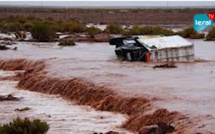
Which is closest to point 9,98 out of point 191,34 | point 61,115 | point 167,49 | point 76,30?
point 61,115

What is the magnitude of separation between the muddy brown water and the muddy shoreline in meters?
0.37

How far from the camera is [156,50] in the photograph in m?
28.2

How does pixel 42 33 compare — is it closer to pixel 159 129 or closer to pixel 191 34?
pixel 191 34

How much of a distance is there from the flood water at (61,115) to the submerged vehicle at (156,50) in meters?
8.68

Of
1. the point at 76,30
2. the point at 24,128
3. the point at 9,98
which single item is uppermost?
the point at 24,128

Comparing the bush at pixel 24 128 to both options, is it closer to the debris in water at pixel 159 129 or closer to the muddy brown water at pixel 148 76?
the debris in water at pixel 159 129

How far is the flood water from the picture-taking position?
1420 cm

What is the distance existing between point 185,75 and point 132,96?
576cm

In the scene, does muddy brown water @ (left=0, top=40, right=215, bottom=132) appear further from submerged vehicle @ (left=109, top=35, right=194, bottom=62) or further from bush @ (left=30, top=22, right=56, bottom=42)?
bush @ (left=30, top=22, right=56, bottom=42)

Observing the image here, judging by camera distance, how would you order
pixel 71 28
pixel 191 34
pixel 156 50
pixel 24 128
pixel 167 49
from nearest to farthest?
pixel 24 128
pixel 156 50
pixel 167 49
pixel 191 34
pixel 71 28

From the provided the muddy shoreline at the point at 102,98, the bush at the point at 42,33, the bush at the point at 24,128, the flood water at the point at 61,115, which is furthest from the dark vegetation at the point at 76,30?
the bush at the point at 24,128

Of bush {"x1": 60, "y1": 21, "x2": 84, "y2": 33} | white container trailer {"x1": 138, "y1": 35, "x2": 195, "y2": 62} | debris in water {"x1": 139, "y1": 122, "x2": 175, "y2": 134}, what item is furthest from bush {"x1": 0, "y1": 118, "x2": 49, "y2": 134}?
bush {"x1": 60, "y1": 21, "x2": 84, "y2": 33}

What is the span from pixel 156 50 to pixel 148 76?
21.1 ft

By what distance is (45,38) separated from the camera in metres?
43.1
